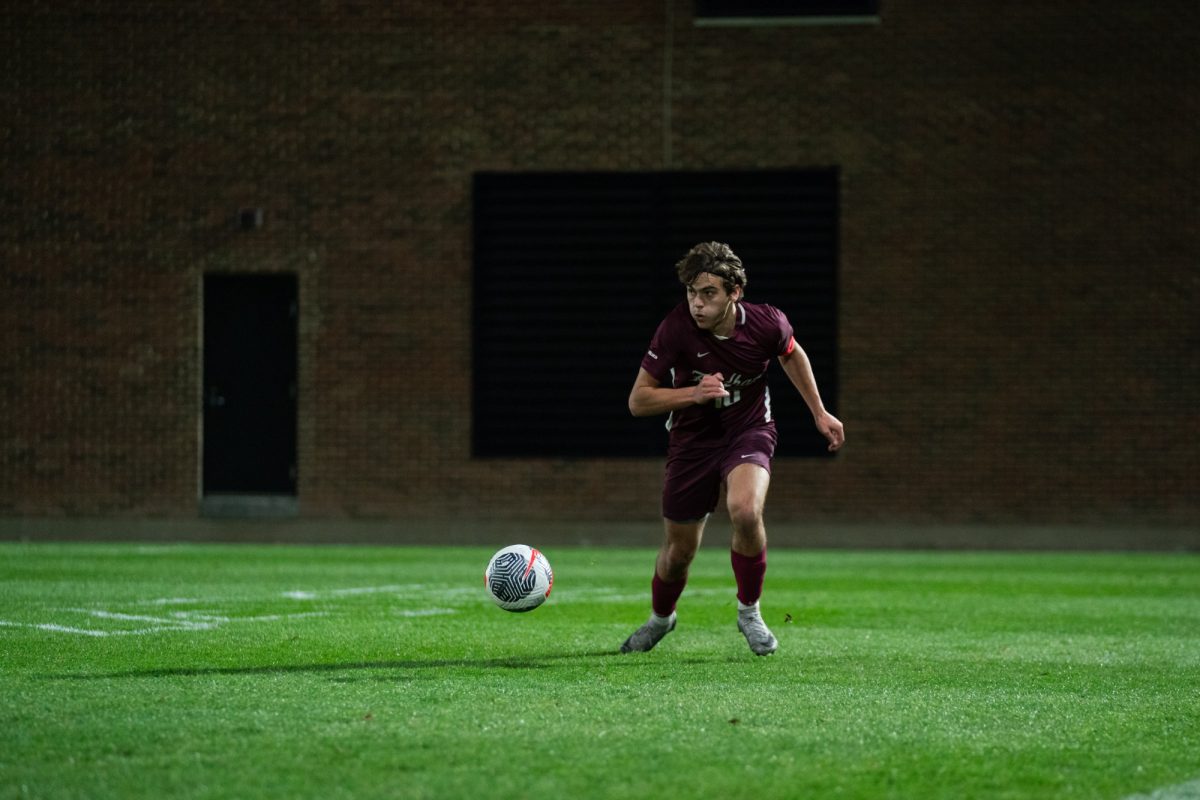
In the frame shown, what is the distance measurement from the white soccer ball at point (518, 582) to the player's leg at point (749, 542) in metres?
0.98

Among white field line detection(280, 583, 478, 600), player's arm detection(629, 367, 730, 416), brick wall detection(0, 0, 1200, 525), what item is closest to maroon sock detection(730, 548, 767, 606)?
player's arm detection(629, 367, 730, 416)

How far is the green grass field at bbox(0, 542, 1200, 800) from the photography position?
186 inches

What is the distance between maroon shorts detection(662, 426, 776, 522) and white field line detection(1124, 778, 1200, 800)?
3.57 metres

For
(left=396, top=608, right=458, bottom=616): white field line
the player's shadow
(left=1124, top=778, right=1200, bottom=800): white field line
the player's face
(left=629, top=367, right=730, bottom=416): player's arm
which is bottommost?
(left=396, top=608, right=458, bottom=616): white field line

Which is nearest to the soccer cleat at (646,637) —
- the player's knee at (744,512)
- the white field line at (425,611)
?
the player's knee at (744,512)

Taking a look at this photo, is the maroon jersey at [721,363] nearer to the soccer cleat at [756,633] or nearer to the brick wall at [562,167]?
the soccer cleat at [756,633]

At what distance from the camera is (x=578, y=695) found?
6.45 metres

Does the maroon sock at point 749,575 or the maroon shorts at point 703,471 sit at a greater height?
the maroon shorts at point 703,471

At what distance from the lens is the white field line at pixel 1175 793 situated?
4.57 meters

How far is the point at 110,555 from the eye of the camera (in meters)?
16.7

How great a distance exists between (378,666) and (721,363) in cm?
220

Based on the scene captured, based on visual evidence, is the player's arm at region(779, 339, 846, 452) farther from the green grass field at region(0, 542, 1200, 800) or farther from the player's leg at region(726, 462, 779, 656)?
the green grass field at region(0, 542, 1200, 800)

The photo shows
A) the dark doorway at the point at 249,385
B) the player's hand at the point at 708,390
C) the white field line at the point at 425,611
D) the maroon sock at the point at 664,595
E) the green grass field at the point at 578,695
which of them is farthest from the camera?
the dark doorway at the point at 249,385

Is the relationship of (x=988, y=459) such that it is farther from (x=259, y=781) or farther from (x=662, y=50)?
(x=259, y=781)
